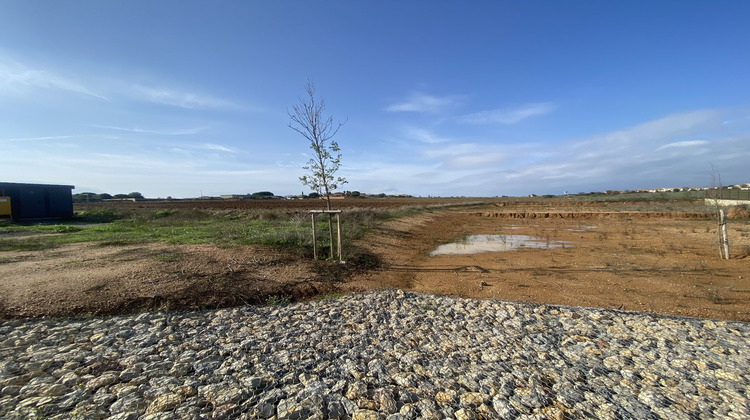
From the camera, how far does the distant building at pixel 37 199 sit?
23.4 m

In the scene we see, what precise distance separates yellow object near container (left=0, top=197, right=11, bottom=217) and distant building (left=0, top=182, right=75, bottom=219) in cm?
46

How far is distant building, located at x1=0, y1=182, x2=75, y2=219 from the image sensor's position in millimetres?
23359

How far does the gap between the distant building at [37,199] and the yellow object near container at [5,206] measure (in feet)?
1.51

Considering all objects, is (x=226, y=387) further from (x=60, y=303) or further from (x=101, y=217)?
(x=101, y=217)

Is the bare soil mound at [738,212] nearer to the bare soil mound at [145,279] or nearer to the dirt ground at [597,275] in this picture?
the dirt ground at [597,275]

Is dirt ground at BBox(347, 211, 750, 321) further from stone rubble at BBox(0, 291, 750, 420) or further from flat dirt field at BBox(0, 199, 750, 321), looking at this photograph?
stone rubble at BBox(0, 291, 750, 420)

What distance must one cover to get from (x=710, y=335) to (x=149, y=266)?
1304cm

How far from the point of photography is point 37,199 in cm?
2483

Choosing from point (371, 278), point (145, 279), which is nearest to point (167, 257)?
point (145, 279)

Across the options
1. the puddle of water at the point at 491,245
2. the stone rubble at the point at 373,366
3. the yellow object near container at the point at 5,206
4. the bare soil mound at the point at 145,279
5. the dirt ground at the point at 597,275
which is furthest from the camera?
the yellow object near container at the point at 5,206

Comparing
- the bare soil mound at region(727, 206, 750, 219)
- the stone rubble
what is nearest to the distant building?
the stone rubble

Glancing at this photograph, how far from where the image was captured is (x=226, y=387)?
14.4 ft

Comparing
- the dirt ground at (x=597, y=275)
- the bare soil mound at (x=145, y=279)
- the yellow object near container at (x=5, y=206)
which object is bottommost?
the dirt ground at (x=597, y=275)

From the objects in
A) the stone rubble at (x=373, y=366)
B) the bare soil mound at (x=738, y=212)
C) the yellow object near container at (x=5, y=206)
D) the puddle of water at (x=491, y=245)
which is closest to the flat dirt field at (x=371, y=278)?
the stone rubble at (x=373, y=366)
